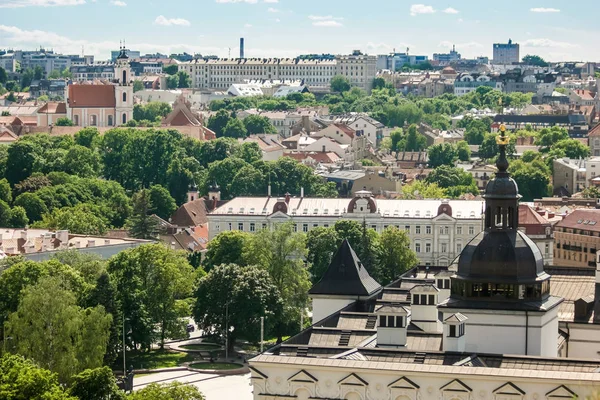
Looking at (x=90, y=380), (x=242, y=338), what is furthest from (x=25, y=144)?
(x=90, y=380)

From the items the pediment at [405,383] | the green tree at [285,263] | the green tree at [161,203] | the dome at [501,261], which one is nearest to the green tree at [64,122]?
the green tree at [161,203]

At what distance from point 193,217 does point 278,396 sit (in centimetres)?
6605

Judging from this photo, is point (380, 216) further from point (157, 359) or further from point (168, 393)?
point (168, 393)

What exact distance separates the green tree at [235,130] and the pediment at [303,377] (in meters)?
141

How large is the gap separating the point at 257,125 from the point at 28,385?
14099cm

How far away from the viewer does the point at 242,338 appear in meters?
74.9

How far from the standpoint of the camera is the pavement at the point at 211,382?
65.4 metres

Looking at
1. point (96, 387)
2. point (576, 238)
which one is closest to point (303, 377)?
point (96, 387)

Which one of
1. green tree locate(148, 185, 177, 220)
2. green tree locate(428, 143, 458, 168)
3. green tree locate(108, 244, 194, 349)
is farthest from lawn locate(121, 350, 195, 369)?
green tree locate(428, 143, 458, 168)

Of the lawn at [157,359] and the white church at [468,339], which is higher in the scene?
the white church at [468,339]

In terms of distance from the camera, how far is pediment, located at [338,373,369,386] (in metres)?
47.8

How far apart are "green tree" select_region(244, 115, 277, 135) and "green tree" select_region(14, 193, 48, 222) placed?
80.3m

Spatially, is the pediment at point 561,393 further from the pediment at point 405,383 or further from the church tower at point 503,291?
the church tower at point 503,291

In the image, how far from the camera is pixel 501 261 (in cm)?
5247
